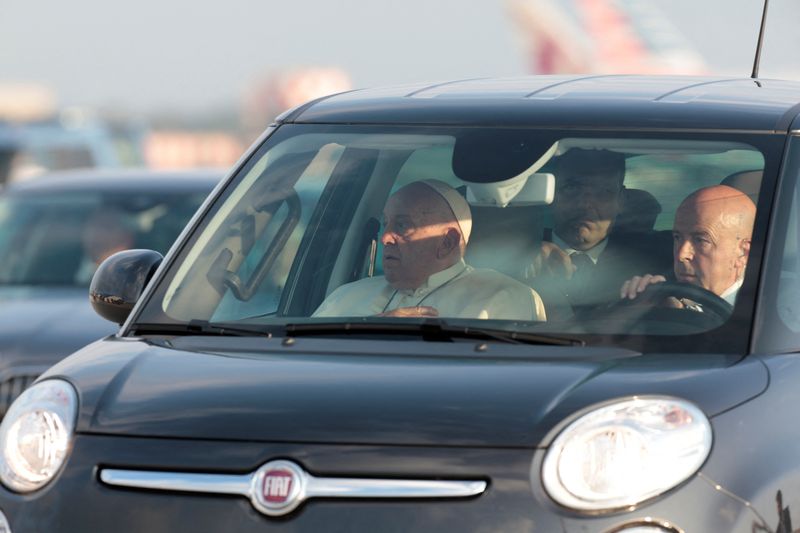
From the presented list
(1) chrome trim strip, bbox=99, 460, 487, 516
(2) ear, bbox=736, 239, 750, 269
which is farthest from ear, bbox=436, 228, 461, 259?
(1) chrome trim strip, bbox=99, 460, 487, 516

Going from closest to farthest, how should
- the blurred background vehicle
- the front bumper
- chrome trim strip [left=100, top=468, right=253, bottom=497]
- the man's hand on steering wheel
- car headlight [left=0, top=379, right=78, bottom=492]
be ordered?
the front bumper < chrome trim strip [left=100, top=468, right=253, bottom=497] < car headlight [left=0, top=379, right=78, bottom=492] < the man's hand on steering wheel < the blurred background vehicle

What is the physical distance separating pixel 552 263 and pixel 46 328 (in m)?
3.82

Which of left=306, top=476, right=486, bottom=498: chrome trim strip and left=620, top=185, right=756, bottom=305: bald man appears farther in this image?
left=620, top=185, right=756, bottom=305: bald man

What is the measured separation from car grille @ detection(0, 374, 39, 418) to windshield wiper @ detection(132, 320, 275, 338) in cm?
307

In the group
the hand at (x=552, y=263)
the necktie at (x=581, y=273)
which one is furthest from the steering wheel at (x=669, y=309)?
the hand at (x=552, y=263)

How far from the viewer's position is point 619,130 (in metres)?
4.95

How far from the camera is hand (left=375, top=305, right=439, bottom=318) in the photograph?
476cm

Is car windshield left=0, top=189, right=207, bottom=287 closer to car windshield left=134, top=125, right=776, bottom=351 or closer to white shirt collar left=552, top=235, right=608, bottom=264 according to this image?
car windshield left=134, top=125, right=776, bottom=351

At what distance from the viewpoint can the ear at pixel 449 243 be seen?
5098 millimetres

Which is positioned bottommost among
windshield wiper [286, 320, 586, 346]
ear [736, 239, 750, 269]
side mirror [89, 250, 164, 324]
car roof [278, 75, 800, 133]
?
side mirror [89, 250, 164, 324]

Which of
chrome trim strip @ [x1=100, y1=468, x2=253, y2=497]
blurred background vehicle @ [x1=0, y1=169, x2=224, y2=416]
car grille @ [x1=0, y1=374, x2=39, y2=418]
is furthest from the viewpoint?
blurred background vehicle @ [x1=0, y1=169, x2=224, y2=416]

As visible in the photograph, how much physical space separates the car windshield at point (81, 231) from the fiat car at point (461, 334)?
4046mm

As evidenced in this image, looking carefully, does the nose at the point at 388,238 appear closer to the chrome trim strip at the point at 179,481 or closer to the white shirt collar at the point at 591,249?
the white shirt collar at the point at 591,249

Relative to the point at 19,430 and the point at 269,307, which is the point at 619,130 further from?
the point at 19,430
